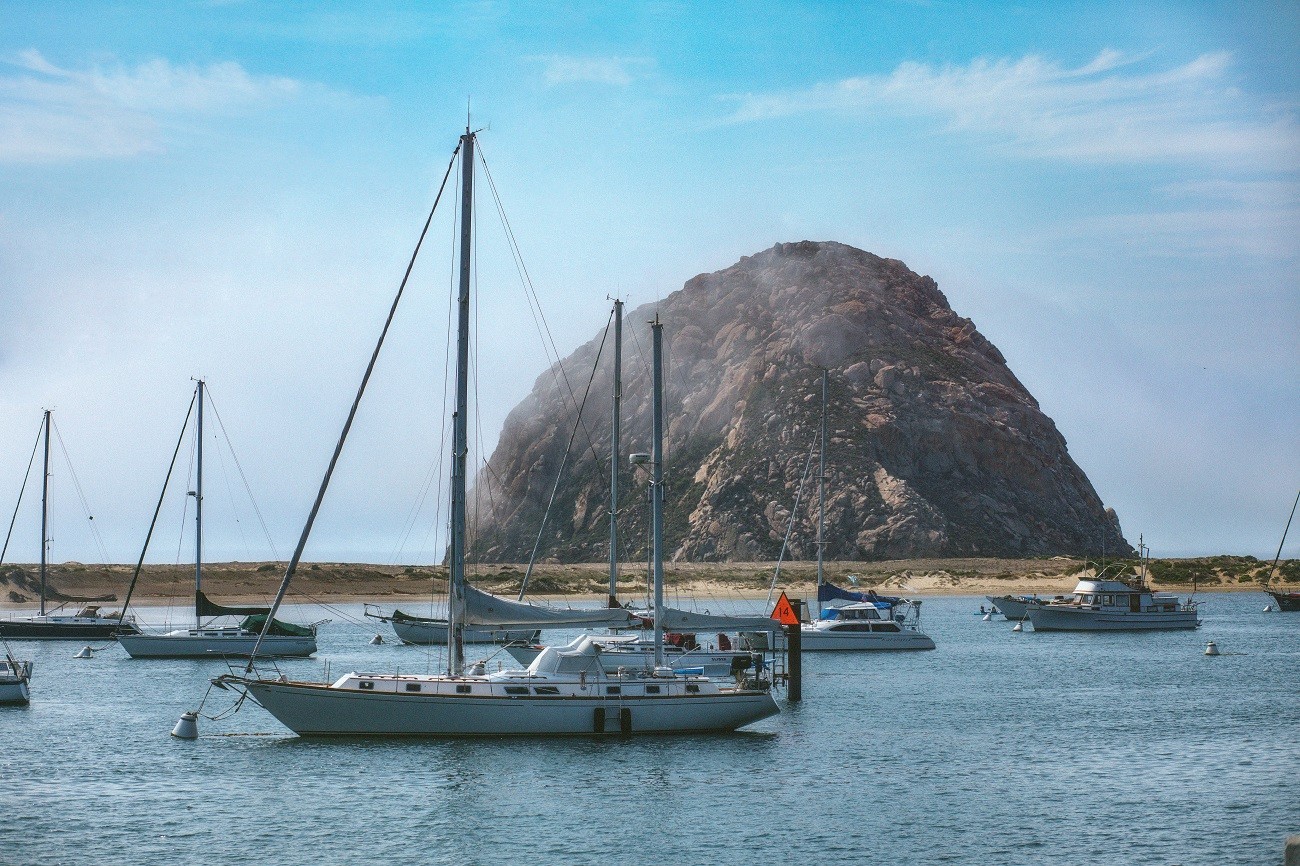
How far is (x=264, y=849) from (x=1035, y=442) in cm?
17483

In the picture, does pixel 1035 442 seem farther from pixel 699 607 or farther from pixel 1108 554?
pixel 699 607

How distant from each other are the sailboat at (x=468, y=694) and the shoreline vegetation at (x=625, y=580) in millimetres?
78218

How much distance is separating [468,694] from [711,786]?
815 centimetres

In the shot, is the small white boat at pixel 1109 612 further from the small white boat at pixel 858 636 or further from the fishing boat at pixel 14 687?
the fishing boat at pixel 14 687

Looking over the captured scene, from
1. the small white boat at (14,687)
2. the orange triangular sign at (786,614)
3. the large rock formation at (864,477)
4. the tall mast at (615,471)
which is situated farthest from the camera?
the large rock formation at (864,477)

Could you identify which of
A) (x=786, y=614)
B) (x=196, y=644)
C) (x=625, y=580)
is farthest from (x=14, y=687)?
(x=625, y=580)

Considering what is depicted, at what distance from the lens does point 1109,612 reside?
9638cm

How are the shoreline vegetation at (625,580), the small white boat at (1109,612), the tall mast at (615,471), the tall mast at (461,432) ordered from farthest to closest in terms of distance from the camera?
the shoreline vegetation at (625,580) → the small white boat at (1109,612) → the tall mast at (615,471) → the tall mast at (461,432)

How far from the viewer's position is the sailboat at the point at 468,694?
41.3m

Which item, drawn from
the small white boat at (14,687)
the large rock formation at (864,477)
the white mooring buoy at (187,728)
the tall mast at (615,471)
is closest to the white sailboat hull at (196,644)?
the tall mast at (615,471)

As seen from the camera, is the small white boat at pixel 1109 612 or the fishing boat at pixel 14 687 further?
the small white boat at pixel 1109 612

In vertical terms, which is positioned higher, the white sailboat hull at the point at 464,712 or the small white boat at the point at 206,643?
the small white boat at the point at 206,643

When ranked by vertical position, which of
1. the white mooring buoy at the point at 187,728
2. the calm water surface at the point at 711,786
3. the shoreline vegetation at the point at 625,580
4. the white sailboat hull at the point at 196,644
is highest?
the shoreline vegetation at the point at 625,580

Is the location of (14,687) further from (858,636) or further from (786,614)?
(858,636)
